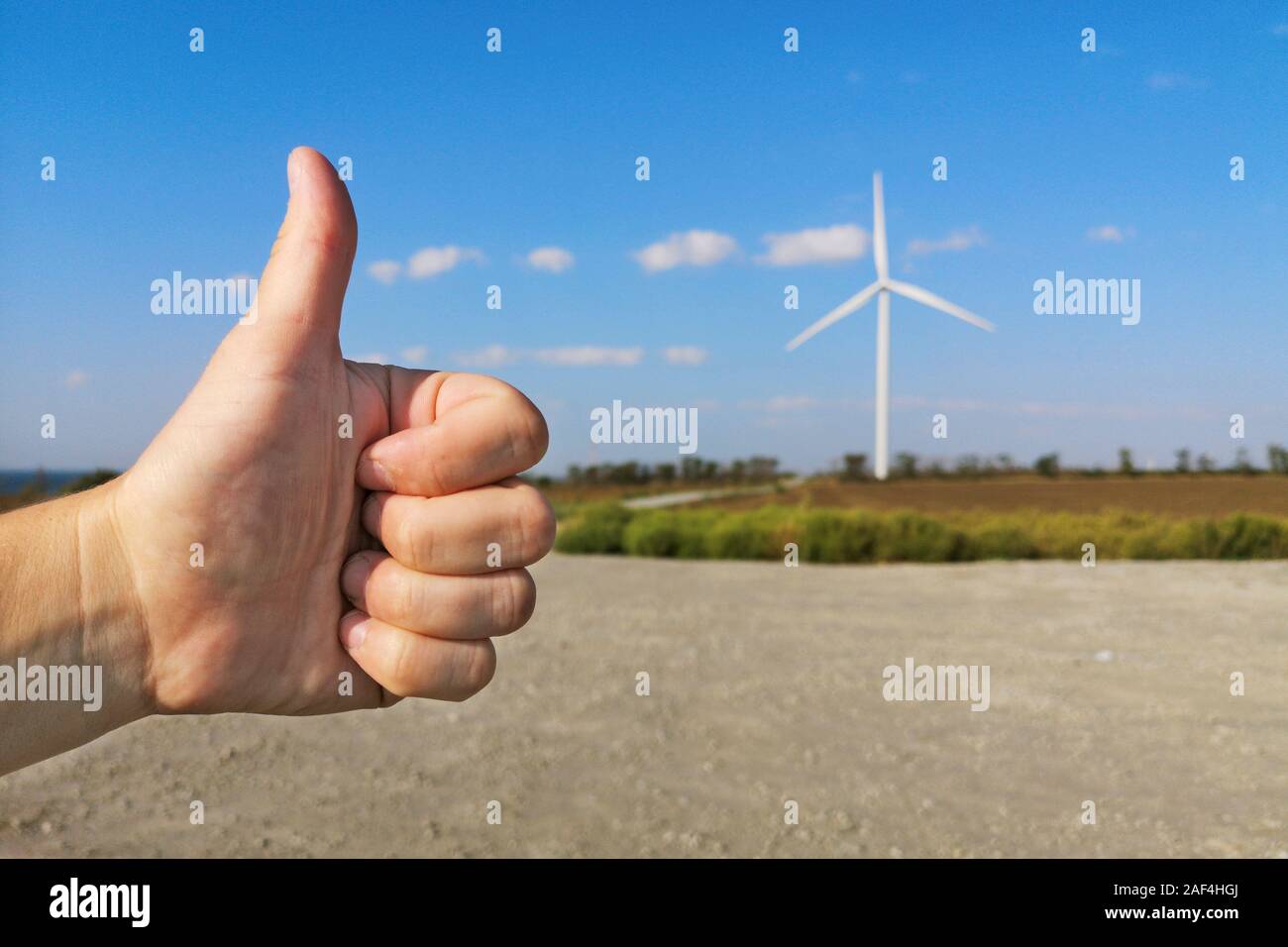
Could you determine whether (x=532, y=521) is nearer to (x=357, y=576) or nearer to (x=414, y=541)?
(x=414, y=541)

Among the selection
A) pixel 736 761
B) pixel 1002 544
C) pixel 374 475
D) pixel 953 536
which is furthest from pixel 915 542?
pixel 374 475

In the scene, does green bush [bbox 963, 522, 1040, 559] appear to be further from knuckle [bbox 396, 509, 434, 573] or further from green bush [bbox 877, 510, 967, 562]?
knuckle [bbox 396, 509, 434, 573]

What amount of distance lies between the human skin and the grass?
15.2 metres

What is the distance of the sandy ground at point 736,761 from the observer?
557cm

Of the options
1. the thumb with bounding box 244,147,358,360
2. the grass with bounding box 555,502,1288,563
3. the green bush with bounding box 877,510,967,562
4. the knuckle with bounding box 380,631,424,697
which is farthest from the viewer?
the green bush with bounding box 877,510,967,562

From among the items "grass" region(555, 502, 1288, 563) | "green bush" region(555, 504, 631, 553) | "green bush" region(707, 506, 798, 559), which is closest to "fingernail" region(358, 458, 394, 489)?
"grass" region(555, 502, 1288, 563)

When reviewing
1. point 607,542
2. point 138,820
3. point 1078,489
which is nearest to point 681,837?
point 138,820

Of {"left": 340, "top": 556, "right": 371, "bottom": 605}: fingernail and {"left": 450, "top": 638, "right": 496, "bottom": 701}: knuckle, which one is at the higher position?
{"left": 340, "top": 556, "right": 371, "bottom": 605}: fingernail

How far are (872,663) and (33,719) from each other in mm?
8302

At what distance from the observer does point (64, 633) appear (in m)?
2.03

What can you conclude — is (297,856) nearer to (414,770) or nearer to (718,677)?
(414,770)

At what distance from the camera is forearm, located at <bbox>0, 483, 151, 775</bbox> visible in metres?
1.97

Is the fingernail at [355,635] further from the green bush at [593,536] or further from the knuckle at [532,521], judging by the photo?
the green bush at [593,536]

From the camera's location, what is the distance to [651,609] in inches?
474
